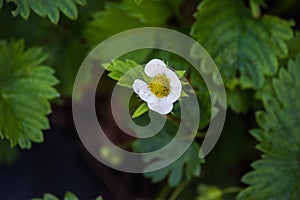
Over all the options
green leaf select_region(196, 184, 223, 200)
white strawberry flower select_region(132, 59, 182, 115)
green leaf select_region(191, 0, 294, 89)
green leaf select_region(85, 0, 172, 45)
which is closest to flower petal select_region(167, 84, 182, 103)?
white strawberry flower select_region(132, 59, 182, 115)

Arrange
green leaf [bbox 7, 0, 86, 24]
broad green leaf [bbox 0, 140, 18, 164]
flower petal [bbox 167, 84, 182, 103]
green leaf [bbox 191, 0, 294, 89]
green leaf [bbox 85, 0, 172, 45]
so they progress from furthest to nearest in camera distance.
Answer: broad green leaf [bbox 0, 140, 18, 164]
green leaf [bbox 85, 0, 172, 45]
green leaf [bbox 191, 0, 294, 89]
green leaf [bbox 7, 0, 86, 24]
flower petal [bbox 167, 84, 182, 103]

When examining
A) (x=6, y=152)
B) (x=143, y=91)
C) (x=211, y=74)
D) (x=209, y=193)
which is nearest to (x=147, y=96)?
(x=143, y=91)

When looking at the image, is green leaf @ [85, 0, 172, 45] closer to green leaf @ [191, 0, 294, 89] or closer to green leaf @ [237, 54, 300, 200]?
green leaf @ [191, 0, 294, 89]

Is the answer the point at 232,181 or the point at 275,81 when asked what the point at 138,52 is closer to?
the point at 275,81

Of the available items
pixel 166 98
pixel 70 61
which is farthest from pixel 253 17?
pixel 70 61

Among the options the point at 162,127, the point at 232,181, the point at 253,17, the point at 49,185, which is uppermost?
the point at 253,17

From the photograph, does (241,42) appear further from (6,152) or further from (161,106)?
(6,152)
